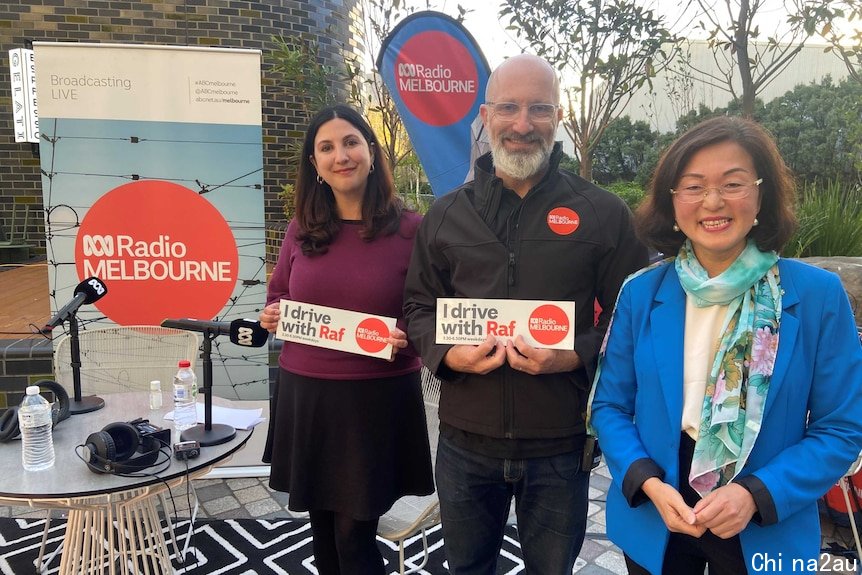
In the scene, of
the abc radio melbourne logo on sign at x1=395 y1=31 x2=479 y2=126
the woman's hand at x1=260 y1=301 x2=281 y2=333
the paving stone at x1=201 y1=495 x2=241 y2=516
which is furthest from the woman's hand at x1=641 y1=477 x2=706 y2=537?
the paving stone at x1=201 y1=495 x2=241 y2=516

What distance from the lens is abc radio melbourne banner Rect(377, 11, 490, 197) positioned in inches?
137

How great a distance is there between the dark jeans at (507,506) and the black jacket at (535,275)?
11 cm

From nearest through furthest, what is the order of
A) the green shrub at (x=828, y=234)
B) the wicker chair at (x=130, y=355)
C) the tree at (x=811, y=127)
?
the wicker chair at (x=130, y=355) → the green shrub at (x=828, y=234) → the tree at (x=811, y=127)

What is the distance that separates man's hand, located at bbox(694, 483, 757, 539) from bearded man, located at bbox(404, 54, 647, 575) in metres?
0.45

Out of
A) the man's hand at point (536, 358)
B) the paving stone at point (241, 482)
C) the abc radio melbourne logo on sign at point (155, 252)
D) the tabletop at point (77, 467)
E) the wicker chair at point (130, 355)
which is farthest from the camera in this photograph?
the paving stone at point (241, 482)

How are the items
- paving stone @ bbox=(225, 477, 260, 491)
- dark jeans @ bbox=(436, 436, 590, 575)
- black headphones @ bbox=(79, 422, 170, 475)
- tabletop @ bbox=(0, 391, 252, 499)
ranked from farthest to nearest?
paving stone @ bbox=(225, 477, 260, 491) < black headphones @ bbox=(79, 422, 170, 475) < tabletop @ bbox=(0, 391, 252, 499) < dark jeans @ bbox=(436, 436, 590, 575)

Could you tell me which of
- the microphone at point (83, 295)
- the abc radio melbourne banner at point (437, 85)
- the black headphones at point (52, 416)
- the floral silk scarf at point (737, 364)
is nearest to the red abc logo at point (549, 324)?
the floral silk scarf at point (737, 364)

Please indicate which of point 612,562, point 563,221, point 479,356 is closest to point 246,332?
point 479,356

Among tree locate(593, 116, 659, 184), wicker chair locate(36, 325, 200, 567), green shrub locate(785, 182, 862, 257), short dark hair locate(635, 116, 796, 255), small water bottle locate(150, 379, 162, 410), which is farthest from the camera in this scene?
tree locate(593, 116, 659, 184)

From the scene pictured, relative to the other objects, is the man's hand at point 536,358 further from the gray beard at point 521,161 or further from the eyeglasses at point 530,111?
the eyeglasses at point 530,111

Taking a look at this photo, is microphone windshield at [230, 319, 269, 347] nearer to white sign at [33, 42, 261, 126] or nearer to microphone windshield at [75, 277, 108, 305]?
microphone windshield at [75, 277, 108, 305]

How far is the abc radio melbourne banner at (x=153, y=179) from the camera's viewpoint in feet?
10.9

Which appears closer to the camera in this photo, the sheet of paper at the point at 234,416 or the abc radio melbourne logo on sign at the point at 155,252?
the sheet of paper at the point at 234,416

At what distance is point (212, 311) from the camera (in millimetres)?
3541
